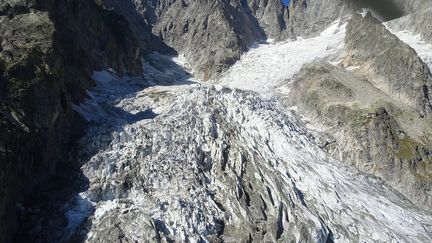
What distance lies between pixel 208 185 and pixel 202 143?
15.8 feet

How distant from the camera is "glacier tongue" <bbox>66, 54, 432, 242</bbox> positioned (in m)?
30.3

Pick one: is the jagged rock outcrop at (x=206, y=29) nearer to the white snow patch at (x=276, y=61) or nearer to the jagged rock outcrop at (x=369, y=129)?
the white snow patch at (x=276, y=61)

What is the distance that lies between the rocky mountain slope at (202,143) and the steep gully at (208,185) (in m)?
0.11

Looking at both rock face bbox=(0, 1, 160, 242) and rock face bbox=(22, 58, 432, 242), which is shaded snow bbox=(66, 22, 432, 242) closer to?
rock face bbox=(22, 58, 432, 242)

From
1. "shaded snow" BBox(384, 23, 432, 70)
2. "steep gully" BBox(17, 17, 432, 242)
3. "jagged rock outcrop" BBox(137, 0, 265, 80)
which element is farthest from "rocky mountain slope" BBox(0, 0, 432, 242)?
"jagged rock outcrop" BBox(137, 0, 265, 80)

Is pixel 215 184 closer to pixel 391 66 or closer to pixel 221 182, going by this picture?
pixel 221 182

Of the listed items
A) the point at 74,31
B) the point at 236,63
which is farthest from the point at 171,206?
the point at 236,63

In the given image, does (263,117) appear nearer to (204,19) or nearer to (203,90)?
(203,90)

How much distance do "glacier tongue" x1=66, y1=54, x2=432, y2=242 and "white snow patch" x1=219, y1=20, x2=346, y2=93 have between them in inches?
843

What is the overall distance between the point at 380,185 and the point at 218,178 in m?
14.9

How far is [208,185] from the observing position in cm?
3406

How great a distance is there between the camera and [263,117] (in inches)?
1774

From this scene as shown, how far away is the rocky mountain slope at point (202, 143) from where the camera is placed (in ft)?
96.9

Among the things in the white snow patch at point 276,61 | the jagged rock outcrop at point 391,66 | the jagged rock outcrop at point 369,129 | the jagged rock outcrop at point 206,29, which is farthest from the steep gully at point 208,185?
the jagged rock outcrop at point 206,29
